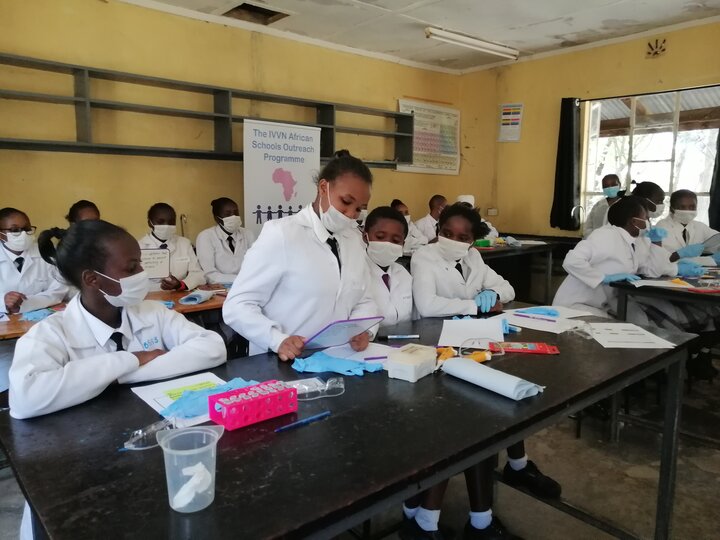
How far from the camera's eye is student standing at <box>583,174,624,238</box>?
16.6 ft

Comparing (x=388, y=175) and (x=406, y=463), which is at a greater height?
(x=388, y=175)

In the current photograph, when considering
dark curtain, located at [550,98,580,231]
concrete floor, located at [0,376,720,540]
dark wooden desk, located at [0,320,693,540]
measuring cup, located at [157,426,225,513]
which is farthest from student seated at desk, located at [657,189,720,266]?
measuring cup, located at [157,426,225,513]

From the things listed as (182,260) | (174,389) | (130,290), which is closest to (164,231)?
(182,260)

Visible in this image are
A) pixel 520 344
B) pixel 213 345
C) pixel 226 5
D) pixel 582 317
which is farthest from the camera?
pixel 226 5

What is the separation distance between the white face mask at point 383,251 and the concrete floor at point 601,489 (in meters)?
1.01

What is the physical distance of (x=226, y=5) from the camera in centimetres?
416

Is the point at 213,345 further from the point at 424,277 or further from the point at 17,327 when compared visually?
the point at 17,327

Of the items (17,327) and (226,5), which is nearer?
(17,327)

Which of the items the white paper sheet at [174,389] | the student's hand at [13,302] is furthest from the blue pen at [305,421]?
the student's hand at [13,302]

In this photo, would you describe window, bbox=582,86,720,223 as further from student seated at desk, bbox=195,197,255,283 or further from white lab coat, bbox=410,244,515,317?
student seated at desk, bbox=195,197,255,283

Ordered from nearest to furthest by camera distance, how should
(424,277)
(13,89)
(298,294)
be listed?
(298,294), (424,277), (13,89)

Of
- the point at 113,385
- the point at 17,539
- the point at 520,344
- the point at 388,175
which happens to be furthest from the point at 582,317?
the point at 388,175

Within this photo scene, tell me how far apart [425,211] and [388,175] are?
737mm

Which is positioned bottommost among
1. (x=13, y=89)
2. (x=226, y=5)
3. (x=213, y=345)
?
(x=213, y=345)
